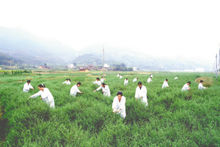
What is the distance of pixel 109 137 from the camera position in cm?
298

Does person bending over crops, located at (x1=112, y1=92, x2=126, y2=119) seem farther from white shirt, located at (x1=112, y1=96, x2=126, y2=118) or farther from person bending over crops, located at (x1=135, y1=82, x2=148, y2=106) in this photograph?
person bending over crops, located at (x1=135, y1=82, x2=148, y2=106)

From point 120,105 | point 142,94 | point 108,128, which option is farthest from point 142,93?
point 108,128

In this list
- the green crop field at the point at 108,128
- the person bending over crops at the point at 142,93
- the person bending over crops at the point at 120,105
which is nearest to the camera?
the green crop field at the point at 108,128

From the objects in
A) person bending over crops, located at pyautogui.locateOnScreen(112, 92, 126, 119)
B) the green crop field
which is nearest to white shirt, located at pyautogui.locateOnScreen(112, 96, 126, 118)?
person bending over crops, located at pyautogui.locateOnScreen(112, 92, 126, 119)

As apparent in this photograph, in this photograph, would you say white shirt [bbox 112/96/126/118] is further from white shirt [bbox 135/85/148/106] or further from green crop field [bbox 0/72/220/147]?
white shirt [bbox 135/85/148/106]

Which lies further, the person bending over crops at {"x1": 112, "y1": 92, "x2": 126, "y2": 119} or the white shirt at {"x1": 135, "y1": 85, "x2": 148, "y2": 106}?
the white shirt at {"x1": 135, "y1": 85, "x2": 148, "y2": 106}

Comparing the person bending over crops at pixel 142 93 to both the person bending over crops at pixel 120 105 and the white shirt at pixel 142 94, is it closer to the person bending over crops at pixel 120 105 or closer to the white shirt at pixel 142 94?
the white shirt at pixel 142 94

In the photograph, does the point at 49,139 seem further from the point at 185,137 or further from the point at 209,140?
the point at 209,140

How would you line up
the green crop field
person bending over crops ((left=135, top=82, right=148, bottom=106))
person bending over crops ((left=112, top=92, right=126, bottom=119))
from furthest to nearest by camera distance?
person bending over crops ((left=135, top=82, right=148, bottom=106)) → person bending over crops ((left=112, top=92, right=126, bottom=119)) → the green crop field

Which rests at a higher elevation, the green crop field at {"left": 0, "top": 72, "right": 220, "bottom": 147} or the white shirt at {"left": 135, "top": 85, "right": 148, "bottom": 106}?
the white shirt at {"left": 135, "top": 85, "right": 148, "bottom": 106}

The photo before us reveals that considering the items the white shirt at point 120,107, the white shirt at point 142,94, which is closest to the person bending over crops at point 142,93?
the white shirt at point 142,94

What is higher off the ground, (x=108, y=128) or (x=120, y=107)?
(x=120, y=107)

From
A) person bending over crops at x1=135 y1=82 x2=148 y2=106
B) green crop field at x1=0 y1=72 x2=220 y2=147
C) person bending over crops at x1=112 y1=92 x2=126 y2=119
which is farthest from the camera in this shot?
person bending over crops at x1=135 y1=82 x2=148 y2=106

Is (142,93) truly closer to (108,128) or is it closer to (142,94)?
(142,94)
